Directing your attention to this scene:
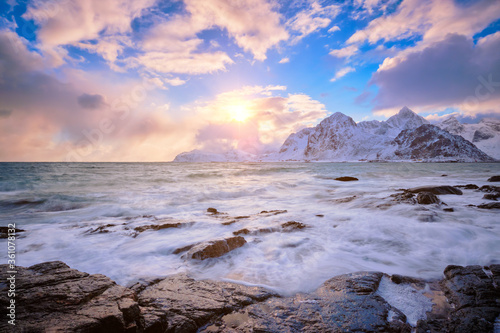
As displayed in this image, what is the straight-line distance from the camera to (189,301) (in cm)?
306

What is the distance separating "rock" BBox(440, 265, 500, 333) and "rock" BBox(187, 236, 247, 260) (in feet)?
12.5

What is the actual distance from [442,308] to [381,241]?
9.79 ft

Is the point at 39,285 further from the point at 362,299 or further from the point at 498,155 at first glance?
the point at 498,155

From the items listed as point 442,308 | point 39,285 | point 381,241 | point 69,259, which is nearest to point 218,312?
point 39,285

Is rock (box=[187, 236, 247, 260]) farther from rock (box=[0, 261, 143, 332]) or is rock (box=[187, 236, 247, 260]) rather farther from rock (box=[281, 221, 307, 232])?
rock (box=[281, 221, 307, 232])

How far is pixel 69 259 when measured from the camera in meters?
5.08

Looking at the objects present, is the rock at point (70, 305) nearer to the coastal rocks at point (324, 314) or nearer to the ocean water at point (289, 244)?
the ocean water at point (289, 244)

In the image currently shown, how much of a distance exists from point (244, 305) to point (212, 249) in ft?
6.45

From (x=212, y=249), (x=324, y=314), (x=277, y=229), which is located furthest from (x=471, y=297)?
(x=277, y=229)

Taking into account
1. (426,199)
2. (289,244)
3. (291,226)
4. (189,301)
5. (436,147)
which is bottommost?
(289,244)

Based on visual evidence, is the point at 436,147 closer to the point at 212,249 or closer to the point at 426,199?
the point at 426,199

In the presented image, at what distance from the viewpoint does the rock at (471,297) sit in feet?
8.59

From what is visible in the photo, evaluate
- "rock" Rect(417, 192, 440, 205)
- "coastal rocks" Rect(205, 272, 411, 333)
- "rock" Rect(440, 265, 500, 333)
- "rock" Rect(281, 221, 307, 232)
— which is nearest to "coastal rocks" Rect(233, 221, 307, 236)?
"rock" Rect(281, 221, 307, 232)

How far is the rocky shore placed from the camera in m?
2.55
